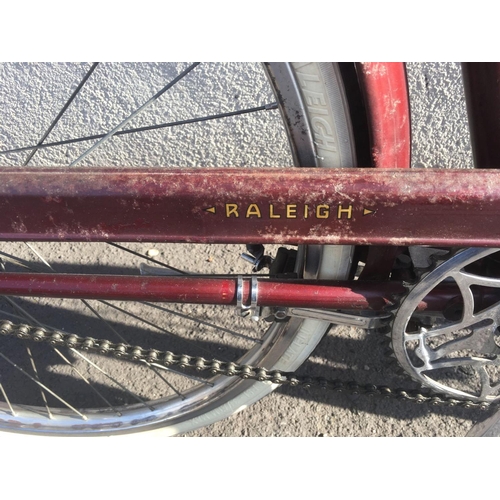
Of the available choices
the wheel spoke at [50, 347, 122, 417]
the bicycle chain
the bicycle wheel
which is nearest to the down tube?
the bicycle wheel

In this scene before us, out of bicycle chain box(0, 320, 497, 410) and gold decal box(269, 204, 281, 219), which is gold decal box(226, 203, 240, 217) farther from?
bicycle chain box(0, 320, 497, 410)

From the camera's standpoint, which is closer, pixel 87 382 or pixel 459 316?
pixel 459 316

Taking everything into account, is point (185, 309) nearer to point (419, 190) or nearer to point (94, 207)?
point (94, 207)

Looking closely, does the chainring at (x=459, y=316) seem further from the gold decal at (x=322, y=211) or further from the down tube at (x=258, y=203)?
the gold decal at (x=322, y=211)

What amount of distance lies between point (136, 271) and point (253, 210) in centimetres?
82

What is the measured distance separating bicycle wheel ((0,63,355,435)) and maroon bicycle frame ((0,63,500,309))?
0.14m

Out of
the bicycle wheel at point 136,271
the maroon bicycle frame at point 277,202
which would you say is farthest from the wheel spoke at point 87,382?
the maroon bicycle frame at point 277,202

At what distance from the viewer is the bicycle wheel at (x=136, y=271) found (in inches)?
40.8

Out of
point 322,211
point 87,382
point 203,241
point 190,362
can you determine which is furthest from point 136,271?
point 322,211

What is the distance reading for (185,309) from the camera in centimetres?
129

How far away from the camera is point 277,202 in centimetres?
60

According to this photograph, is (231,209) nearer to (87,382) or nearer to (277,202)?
(277,202)

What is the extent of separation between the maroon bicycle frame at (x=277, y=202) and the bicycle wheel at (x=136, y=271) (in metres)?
0.14

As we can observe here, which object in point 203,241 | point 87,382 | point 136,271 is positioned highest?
point 136,271
